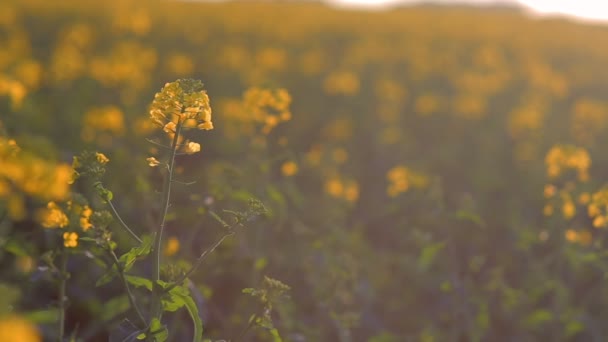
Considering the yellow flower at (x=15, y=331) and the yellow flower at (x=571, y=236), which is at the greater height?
the yellow flower at (x=15, y=331)

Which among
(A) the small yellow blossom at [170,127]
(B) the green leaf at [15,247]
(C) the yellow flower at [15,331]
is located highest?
(C) the yellow flower at [15,331]

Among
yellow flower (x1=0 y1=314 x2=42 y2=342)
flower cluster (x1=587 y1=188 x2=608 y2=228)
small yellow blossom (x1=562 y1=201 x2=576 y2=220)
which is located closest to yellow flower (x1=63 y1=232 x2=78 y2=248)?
yellow flower (x1=0 y1=314 x2=42 y2=342)

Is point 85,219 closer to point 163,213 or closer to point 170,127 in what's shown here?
point 163,213

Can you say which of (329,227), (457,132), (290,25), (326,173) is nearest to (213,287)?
(329,227)

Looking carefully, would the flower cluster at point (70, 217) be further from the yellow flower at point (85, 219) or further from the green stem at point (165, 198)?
the green stem at point (165, 198)

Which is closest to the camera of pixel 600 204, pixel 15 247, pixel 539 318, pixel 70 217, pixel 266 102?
pixel 70 217

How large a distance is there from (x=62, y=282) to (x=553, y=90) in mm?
8873

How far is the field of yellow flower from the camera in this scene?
2.42 m

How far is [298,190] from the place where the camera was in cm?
589

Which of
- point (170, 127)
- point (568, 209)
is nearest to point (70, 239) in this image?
point (170, 127)

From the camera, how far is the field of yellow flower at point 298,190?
2.42 meters

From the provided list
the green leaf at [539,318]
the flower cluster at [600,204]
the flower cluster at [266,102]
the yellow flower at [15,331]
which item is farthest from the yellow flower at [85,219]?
the green leaf at [539,318]

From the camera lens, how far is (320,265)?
12.6 feet

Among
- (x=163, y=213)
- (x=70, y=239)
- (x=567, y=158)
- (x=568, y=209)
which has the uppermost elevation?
(x=163, y=213)
